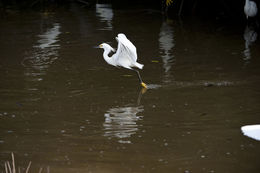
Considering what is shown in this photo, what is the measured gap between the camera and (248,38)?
1149cm

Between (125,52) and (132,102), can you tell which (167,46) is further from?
(132,102)

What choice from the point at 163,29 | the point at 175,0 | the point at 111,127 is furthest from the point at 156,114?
the point at 175,0

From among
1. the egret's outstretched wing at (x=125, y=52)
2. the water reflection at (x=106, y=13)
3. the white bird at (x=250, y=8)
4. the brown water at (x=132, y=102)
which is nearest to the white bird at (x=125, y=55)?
the egret's outstretched wing at (x=125, y=52)

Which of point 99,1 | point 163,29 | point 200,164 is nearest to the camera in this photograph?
point 200,164

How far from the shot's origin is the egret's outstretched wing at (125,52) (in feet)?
25.5

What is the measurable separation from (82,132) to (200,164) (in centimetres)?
159

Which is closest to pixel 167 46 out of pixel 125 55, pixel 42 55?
pixel 42 55

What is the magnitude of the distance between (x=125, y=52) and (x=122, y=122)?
72.0 inches

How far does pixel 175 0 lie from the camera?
15117mm

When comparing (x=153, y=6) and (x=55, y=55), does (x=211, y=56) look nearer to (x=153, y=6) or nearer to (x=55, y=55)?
(x=55, y=55)

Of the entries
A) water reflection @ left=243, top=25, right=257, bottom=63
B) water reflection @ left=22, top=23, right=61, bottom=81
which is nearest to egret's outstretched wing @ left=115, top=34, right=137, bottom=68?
water reflection @ left=22, top=23, right=61, bottom=81

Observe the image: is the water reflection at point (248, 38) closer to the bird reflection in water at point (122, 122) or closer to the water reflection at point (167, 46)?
the water reflection at point (167, 46)

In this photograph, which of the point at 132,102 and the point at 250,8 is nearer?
the point at 132,102

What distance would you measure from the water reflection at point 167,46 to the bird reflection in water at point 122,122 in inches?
55.2
